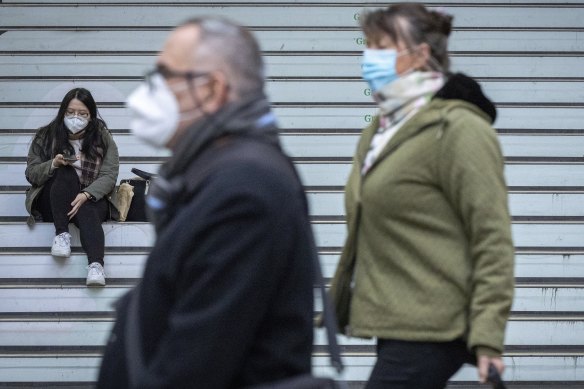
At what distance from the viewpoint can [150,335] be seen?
2.38 m

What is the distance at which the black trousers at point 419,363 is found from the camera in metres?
3.44

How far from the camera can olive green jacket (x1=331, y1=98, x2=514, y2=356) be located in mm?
3318

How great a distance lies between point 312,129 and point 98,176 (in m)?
1.86

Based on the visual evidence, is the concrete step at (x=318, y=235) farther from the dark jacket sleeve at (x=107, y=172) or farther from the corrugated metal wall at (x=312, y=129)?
the dark jacket sleeve at (x=107, y=172)

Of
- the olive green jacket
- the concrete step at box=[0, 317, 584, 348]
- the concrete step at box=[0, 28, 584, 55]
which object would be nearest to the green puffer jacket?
the concrete step at box=[0, 317, 584, 348]

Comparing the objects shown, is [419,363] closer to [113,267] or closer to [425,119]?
[425,119]

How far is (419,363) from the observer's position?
3.44 metres

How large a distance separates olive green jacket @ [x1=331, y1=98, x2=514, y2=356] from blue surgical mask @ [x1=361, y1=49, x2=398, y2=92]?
0.51 ft

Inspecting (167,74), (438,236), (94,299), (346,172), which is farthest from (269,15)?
(167,74)

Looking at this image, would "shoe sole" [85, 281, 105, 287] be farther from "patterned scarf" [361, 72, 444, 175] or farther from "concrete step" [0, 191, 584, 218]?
"patterned scarf" [361, 72, 444, 175]

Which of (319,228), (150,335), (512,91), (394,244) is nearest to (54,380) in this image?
(319,228)

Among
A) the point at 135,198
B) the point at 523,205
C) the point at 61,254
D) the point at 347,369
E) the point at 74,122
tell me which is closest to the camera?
the point at 347,369

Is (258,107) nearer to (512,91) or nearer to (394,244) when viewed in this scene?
(394,244)

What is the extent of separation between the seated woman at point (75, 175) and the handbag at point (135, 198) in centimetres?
9
